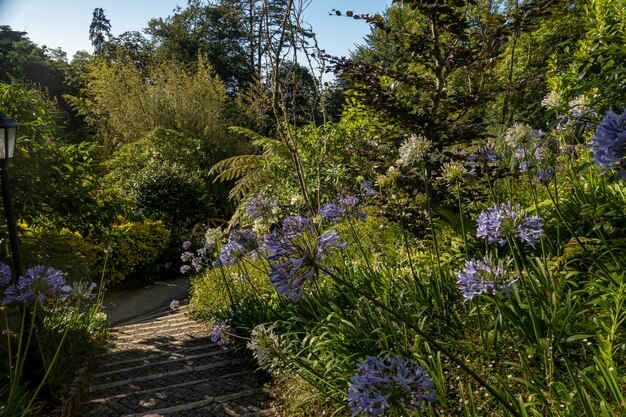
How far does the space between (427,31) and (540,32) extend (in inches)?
259

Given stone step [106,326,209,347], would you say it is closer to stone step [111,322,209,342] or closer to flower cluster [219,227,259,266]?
stone step [111,322,209,342]

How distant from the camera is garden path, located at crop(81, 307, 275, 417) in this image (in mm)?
3137

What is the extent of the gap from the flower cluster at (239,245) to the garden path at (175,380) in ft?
3.17

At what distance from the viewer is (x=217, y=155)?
1447cm

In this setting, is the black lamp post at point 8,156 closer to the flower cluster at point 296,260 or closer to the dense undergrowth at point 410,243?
the dense undergrowth at point 410,243

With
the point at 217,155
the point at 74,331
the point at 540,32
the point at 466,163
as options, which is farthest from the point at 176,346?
the point at 217,155

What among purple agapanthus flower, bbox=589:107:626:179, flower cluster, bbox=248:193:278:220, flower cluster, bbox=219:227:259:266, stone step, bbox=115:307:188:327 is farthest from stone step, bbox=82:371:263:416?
stone step, bbox=115:307:188:327

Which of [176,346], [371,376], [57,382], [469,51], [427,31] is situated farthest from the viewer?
[176,346]

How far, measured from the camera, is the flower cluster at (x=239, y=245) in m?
3.21

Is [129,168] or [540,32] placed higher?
[540,32]

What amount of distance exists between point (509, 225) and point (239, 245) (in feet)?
7.22

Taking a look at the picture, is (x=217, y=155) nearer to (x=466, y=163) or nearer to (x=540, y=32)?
(x=540, y=32)

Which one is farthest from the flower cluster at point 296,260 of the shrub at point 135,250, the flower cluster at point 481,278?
the shrub at point 135,250

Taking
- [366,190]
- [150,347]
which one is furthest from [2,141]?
[366,190]
